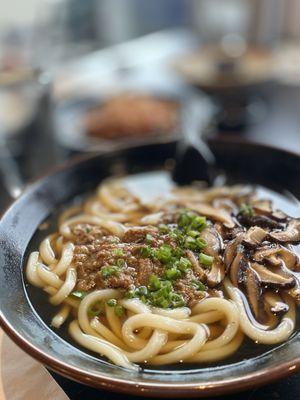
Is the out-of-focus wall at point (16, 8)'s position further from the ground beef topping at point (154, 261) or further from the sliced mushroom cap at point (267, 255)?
the sliced mushroom cap at point (267, 255)

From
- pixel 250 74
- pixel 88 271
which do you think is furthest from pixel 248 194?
pixel 250 74

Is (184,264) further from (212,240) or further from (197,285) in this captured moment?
(212,240)

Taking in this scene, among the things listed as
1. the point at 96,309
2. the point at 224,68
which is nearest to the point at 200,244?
the point at 96,309

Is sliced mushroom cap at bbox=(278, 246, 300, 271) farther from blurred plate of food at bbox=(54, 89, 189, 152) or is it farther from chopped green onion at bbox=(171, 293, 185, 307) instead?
blurred plate of food at bbox=(54, 89, 189, 152)

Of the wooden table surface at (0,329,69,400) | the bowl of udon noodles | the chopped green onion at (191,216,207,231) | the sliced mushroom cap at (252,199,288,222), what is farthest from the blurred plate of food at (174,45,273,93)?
the wooden table surface at (0,329,69,400)

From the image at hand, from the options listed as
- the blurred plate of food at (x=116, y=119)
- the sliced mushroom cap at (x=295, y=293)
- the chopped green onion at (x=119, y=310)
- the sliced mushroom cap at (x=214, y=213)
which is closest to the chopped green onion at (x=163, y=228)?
the sliced mushroom cap at (x=214, y=213)

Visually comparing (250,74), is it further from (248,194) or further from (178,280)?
(178,280)
